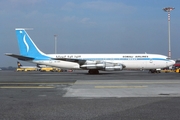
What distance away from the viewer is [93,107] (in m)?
8.70

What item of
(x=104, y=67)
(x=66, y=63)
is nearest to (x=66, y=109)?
Result: (x=104, y=67)

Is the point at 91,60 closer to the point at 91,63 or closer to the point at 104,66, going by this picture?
the point at 91,63

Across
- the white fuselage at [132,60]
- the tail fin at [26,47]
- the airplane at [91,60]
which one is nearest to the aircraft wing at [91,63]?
the airplane at [91,60]

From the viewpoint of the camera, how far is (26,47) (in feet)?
132

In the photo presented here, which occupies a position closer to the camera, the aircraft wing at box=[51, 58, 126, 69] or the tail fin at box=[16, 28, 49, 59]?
the aircraft wing at box=[51, 58, 126, 69]

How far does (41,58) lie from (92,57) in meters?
7.91

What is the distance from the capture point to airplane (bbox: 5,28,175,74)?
36.8 meters

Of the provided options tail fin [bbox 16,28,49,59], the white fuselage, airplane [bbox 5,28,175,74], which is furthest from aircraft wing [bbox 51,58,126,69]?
tail fin [bbox 16,28,49,59]

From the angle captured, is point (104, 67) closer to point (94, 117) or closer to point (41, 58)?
point (41, 58)

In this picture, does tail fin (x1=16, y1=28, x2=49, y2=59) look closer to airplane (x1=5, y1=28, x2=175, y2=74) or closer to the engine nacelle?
airplane (x1=5, y1=28, x2=175, y2=74)

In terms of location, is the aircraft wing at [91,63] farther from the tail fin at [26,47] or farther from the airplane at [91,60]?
the tail fin at [26,47]

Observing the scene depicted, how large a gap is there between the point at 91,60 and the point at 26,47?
1031 centimetres

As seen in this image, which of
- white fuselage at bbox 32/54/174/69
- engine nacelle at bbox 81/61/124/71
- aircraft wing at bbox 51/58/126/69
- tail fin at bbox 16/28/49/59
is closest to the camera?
engine nacelle at bbox 81/61/124/71

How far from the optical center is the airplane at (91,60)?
3684 cm
